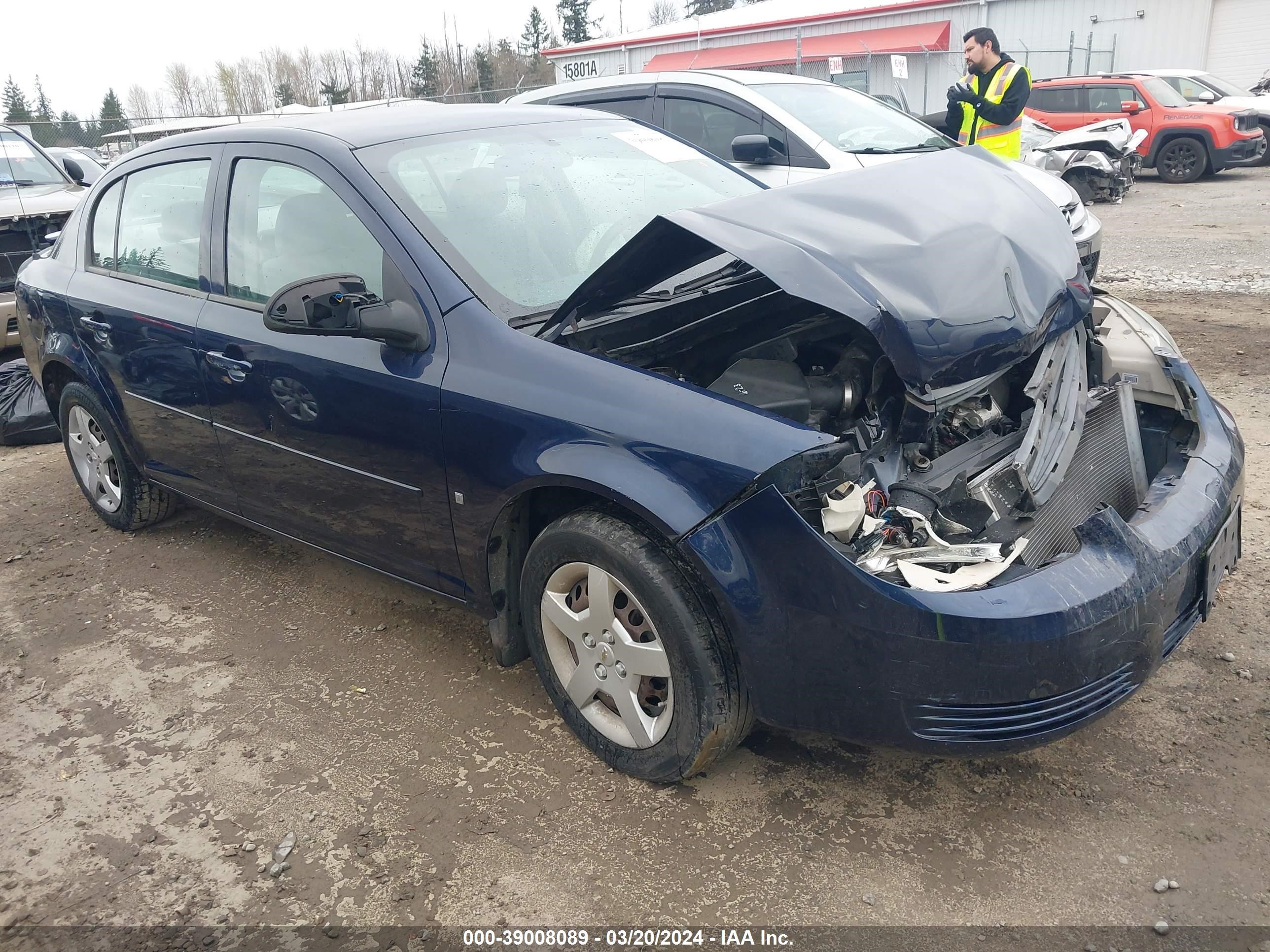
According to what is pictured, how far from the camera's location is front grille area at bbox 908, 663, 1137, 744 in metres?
2.20

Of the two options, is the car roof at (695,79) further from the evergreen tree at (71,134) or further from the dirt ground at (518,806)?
the evergreen tree at (71,134)

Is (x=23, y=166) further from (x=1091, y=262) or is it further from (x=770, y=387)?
(x=1091, y=262)

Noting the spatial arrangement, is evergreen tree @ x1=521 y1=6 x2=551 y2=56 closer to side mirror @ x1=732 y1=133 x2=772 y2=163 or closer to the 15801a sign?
the 15801a sign

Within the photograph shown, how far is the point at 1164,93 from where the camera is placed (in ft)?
53.4

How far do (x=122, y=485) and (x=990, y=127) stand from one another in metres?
6.84

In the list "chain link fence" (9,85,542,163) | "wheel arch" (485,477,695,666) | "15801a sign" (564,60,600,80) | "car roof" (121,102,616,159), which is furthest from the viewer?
"15801a sign" (564,60,600,80)

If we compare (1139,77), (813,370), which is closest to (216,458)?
(813,370)

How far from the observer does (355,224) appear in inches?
119

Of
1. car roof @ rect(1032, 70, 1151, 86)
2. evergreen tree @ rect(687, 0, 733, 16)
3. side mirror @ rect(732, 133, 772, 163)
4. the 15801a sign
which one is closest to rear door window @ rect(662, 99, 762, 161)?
side mirror @ rect(732, 133, 772, 163)

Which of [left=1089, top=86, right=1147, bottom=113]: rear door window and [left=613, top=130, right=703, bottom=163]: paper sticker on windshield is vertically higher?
[left=613, top=130, right=703, bottom=163]: paper sticker on windshield

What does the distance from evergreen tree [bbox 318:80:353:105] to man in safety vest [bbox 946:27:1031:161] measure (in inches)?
1274

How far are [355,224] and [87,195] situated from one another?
2187 millimetres

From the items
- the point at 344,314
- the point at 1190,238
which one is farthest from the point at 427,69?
the point at 344,314

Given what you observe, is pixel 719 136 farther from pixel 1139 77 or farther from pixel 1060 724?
pixel 1139 77
